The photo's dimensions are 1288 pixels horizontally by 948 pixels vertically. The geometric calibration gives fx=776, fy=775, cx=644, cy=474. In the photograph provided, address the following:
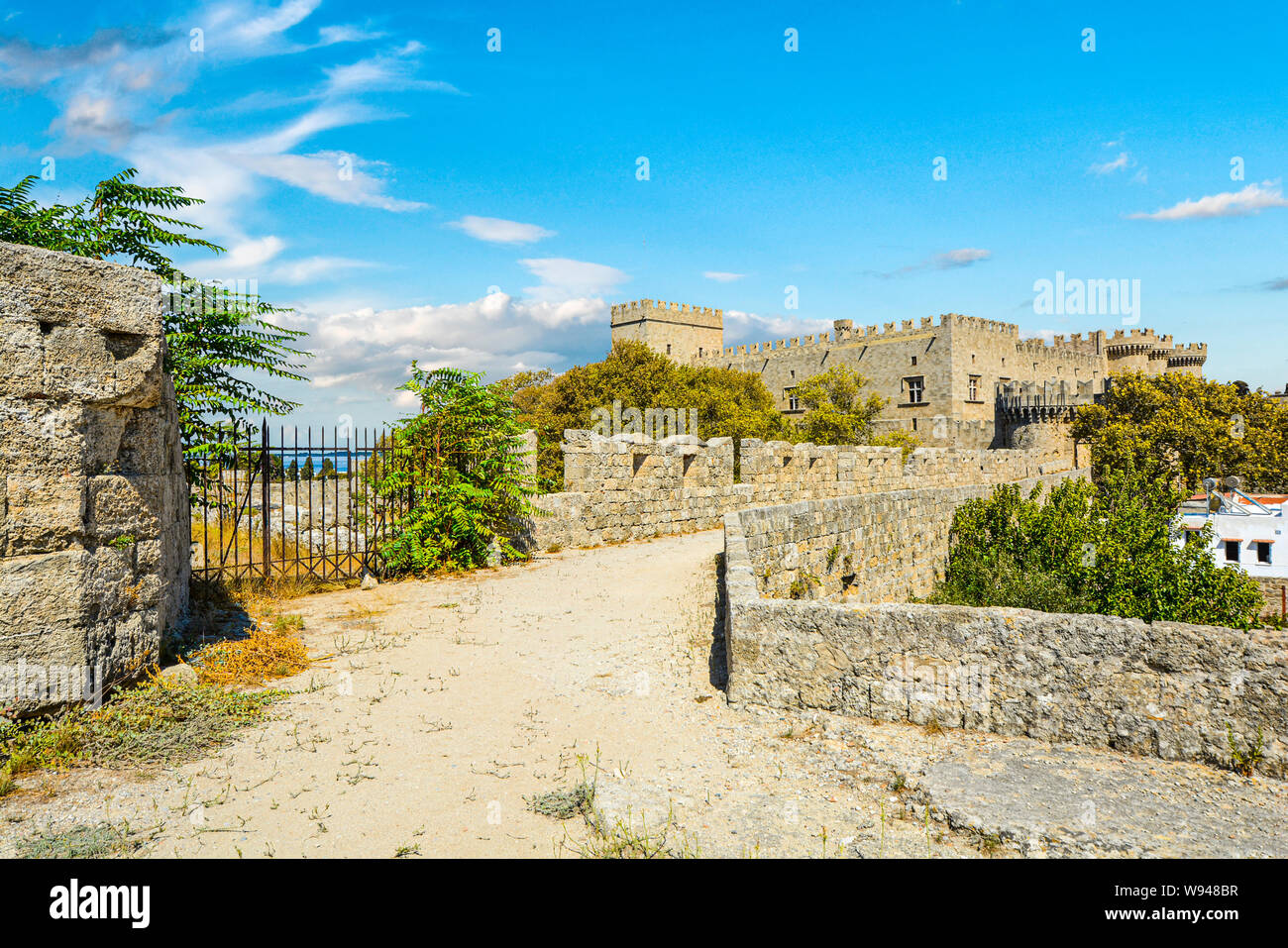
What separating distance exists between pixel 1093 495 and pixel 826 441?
30100mm

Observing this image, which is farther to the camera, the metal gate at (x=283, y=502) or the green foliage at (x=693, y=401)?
the green foliage at (x=693, y=401)

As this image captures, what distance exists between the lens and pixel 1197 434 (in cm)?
3388


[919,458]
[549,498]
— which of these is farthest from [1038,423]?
[549,498]

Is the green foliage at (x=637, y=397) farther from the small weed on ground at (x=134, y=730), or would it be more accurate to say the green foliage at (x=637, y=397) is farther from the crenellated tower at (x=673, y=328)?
the small weed on ground at (x=134, y=730)

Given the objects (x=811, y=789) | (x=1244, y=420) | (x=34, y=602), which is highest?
(x=1244, y=420)

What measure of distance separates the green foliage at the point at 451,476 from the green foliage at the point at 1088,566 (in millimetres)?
7298

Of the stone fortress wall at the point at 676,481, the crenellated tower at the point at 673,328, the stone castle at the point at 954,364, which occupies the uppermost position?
Answer: the crenellated tower at the point at 673,328

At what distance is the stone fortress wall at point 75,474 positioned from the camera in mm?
4223

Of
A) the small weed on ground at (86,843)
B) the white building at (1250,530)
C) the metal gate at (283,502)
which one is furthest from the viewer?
the white building at (1250,530)

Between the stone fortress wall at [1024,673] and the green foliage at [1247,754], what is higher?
the stone fortress wall at [1024,673]

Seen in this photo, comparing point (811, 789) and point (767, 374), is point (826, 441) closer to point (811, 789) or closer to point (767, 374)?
point (767, 374)

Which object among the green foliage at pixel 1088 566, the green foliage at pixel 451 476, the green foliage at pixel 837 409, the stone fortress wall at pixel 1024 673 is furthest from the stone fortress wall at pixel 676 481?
the green foliage at pixel 837 409

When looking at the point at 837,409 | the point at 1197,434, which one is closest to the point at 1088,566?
the point at 1197,434

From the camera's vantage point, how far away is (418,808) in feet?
11.8
